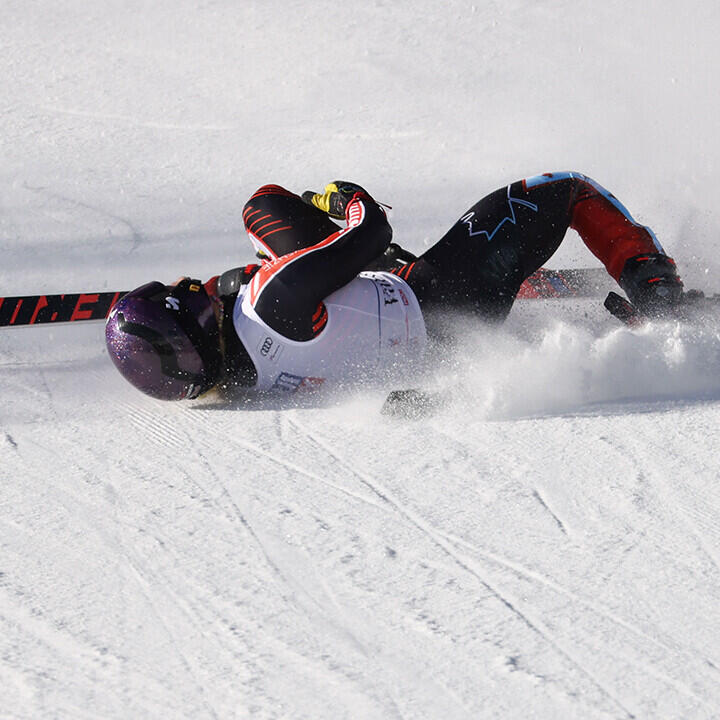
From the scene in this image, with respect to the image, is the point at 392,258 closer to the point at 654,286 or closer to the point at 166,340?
the point at 654,286

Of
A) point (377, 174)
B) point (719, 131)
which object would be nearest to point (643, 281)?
point (377, 174)

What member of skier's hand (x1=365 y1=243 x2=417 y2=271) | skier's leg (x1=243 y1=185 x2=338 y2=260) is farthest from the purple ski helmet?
skier's hand (x1=365 y1=243 x2=417 y2=271)

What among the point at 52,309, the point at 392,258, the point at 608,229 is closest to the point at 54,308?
the point at 52,309

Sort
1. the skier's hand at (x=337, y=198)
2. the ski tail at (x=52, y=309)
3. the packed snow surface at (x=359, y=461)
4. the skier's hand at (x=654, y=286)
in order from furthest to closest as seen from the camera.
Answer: the ski tail at (x=52, y=309), the skier's hand at (x=337, y=198), the skier's hand at (x=654, y=286), the packed snow surface at (x=359, y=461)

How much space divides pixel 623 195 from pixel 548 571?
3645mm

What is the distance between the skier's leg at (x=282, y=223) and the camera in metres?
3.88

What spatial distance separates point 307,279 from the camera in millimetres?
3455

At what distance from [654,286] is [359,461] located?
131 cm

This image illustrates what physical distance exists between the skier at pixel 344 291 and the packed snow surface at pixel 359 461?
141 mm

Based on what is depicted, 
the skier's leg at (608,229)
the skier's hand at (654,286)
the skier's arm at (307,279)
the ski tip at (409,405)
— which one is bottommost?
the ski tip at (409,405)

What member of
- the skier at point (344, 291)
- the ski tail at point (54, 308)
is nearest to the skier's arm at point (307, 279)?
the skier at point (344, 291)

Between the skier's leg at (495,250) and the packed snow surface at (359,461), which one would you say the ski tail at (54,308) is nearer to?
the packed snow surface at (359,461)

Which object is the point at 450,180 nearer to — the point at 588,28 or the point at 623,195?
the point at 623,195

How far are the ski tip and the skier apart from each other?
0.21 m
